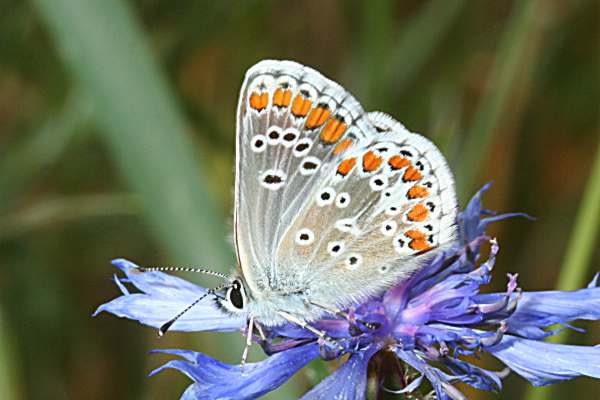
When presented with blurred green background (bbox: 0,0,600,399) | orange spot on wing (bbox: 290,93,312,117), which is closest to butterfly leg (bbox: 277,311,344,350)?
orange spot on wing (bbox: 290,93,312,117)

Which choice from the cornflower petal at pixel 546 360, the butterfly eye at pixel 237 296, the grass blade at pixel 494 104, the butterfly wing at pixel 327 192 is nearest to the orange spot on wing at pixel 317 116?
the butterfly wing at pixel 327 192

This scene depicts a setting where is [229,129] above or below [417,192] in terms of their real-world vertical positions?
above

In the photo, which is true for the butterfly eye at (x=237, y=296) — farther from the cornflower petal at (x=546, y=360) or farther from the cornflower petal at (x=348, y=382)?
the cornflower petal at (x=546, y=360)

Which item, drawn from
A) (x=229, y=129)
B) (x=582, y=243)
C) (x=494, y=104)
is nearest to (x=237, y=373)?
(x=582, y=243)

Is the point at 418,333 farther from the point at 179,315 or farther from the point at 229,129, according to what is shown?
the point at 229,129

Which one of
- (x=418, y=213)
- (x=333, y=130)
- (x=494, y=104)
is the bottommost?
(x=418, y=213)

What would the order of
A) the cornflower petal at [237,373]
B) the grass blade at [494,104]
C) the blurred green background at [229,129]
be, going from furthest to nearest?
the blurred green background at [229,129], the grass blade at [494,104], the cornflower petal at [237,373]

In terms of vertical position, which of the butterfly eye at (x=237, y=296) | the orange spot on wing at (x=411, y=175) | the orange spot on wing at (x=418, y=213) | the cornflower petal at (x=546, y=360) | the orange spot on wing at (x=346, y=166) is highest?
the orange spot on wing at (x=346, y=166)

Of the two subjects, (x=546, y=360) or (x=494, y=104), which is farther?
(x=494, y=104)

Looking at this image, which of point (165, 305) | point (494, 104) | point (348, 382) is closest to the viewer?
point (348, 382)
